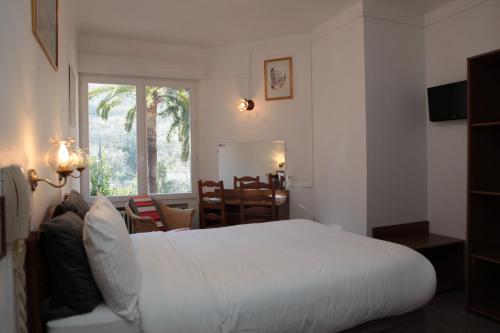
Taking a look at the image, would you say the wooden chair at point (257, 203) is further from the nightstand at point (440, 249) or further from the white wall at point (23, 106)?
the white wall at point (23, 106)

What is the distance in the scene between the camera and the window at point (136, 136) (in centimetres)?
401

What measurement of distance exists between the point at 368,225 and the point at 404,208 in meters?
0.47

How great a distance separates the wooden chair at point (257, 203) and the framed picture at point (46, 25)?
224 centimetres

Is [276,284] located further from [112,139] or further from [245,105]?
[112,139]

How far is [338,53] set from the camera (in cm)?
353

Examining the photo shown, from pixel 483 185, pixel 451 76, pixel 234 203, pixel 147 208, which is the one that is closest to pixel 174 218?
pixel 147 208

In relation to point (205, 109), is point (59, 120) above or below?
below

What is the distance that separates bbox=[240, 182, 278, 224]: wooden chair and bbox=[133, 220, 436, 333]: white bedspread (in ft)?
4.97

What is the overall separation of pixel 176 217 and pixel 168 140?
106 cm

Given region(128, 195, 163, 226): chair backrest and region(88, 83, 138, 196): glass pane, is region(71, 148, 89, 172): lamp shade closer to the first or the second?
region(128, 195, 163, 226): chair backrest

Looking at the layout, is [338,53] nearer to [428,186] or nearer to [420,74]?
[420,74]

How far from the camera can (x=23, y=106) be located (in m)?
1.34

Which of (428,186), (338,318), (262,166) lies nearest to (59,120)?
(338,318)

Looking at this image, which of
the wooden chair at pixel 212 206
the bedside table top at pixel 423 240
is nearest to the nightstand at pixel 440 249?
the bedside table top at pixel 423 240
